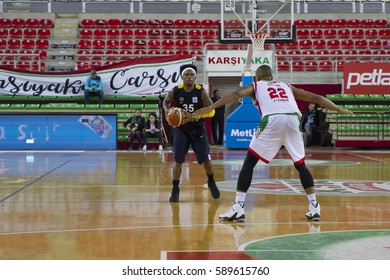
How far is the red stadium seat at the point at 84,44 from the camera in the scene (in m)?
32.7

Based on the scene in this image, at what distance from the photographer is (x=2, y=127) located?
23391 mm

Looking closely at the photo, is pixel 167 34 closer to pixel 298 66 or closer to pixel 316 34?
pixel 298 66

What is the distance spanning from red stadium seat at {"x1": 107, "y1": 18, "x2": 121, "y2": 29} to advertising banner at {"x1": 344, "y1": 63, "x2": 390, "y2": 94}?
13.1m

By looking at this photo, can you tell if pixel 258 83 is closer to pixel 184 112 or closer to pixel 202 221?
pixel 184 112

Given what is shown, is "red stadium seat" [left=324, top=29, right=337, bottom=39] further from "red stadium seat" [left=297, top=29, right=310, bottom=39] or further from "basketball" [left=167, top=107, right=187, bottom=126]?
"basketball" [left=167, top=107, right=187, bottom=126]

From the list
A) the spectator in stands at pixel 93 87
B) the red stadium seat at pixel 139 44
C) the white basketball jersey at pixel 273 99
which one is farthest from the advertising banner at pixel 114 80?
the white basketball jersey at pixel 273 99

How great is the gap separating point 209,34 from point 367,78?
31.5ft

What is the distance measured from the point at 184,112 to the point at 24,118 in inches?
609

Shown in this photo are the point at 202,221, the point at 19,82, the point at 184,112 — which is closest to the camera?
the point at 202,221

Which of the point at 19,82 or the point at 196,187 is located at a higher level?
the point at 19,82

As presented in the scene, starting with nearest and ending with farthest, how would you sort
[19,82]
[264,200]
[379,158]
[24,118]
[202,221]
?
[202,221] < [264,200] < [379,158] < [24,118] < [19,82]

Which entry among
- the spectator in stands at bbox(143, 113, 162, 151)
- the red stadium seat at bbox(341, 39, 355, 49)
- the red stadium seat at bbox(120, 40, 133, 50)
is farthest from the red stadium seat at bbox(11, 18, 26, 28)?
the red stadium seat at bbox(341, 39, 355, 49)

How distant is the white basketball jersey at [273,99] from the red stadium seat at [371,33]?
26.7 meters

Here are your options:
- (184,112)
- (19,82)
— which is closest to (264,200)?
(184,112)
